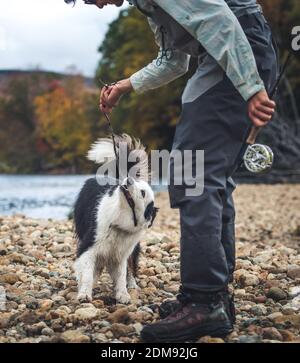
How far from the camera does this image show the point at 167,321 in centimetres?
301

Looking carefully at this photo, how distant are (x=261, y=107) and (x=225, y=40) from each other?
1.12ft

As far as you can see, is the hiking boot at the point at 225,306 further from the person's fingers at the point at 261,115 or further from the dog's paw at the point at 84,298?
the person's fingers at the point at 261,115

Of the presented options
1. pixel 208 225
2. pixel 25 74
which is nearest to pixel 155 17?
pixel 208 225

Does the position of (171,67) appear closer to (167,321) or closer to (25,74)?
(167,321)

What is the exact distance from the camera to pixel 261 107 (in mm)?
2703

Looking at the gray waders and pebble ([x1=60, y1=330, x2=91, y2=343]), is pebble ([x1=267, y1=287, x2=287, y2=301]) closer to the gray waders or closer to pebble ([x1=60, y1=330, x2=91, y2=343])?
the gray waders

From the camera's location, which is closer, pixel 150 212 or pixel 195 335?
pixel 195 335

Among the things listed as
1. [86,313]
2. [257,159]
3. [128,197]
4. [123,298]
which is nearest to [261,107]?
[257,159]

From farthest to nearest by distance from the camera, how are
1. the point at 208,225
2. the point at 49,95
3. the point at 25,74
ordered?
the point at 25,74 < the point at 49,95 < the point at 208,225

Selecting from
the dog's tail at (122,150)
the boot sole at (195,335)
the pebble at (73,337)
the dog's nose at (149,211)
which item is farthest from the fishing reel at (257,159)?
the pebble at (73,337)

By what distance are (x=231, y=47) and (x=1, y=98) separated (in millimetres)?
49495

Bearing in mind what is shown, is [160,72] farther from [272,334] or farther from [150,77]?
[272,334]

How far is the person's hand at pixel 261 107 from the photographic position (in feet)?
8.86
